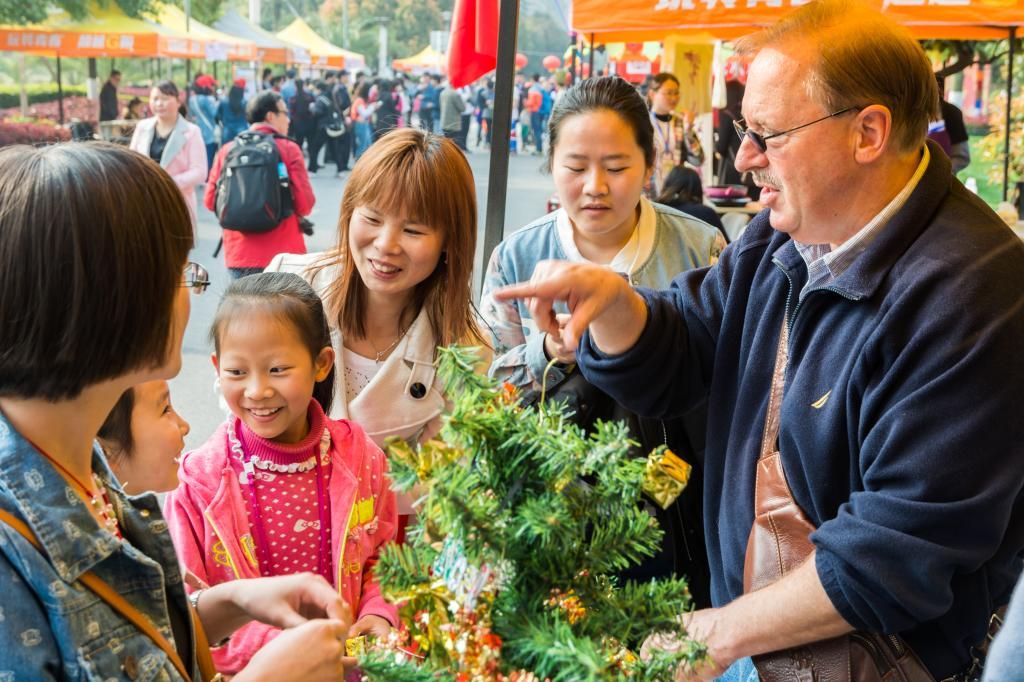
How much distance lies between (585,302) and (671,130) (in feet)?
17.9

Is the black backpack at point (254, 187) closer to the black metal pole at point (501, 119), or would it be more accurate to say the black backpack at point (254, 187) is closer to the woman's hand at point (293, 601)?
the black metal pole at point (501, 119)

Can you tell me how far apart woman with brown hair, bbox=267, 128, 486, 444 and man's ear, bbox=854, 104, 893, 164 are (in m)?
0.89

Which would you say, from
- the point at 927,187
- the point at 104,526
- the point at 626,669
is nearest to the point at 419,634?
the point at 626,669

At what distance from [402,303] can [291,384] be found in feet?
1.55

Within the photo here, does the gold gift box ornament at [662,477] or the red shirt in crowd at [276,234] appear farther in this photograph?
the red shirt in crowd at [276,234]

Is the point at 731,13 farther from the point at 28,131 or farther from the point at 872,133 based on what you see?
the point at 28,131

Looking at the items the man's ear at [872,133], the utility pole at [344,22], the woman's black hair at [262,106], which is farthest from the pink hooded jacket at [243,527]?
the utility pole at [344,22]

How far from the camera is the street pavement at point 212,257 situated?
508 centimetres

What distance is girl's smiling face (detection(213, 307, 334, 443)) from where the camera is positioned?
1.75 metres

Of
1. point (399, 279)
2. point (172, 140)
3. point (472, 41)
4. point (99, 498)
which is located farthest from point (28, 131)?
point (99, 498)

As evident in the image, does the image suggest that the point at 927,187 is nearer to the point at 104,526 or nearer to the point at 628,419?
the point at 628,419

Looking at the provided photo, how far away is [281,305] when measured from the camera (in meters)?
1.83

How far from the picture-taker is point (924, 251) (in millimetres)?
1394

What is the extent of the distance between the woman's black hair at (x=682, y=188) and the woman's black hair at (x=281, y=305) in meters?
2.51
